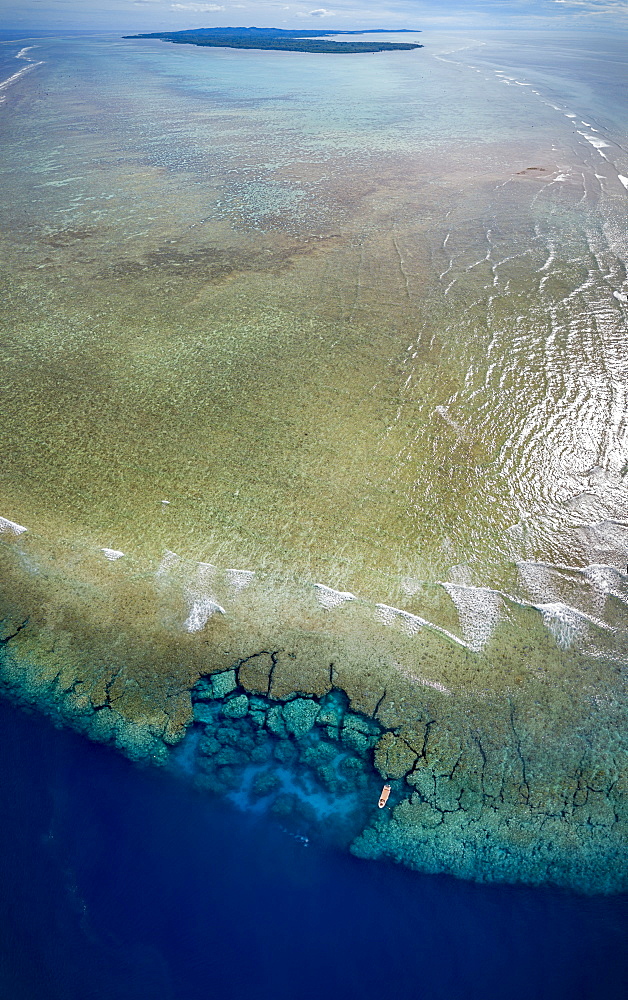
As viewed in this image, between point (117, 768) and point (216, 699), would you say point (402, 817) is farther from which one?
point (117, 768)

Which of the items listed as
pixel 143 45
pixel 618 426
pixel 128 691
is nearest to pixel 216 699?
pixel 128 691

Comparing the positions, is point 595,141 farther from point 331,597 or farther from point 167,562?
point 167,562

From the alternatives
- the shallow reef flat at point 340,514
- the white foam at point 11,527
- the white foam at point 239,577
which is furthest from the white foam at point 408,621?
the white foam at point 11,527

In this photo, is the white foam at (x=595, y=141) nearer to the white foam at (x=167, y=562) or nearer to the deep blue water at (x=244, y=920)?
the white foam at (x=167, y=562)

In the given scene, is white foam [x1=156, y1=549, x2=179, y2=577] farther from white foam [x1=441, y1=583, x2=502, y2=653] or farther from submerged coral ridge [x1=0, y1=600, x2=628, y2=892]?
white foam [x1=441, y1=583, x2=502, y2=653]

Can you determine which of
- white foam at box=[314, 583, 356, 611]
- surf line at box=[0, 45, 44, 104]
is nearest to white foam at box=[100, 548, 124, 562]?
white foam at box=[314, 583, 356, 611]

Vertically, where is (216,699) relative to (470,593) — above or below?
below
